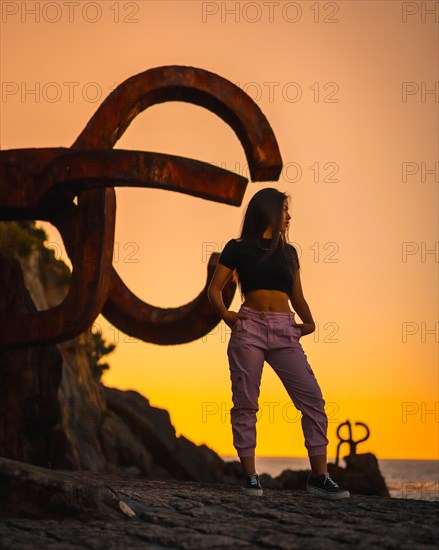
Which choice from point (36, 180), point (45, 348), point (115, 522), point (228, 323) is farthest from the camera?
point (45, 348)

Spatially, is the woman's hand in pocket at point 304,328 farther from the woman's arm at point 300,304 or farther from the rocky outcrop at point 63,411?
the rocky outcrop at point 63,411

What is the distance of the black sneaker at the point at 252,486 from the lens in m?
6.04

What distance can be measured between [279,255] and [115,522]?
7.35 feet

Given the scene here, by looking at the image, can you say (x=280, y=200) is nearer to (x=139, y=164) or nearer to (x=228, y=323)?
(x=228, y=323)

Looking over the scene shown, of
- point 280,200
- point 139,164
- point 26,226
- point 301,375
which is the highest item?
point 26,226

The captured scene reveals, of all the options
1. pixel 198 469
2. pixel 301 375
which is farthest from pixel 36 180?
pixel 198 469

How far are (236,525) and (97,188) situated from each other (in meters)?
5.08

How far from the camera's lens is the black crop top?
614cm

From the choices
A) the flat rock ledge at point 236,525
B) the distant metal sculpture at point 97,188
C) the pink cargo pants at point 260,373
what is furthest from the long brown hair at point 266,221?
the distant metal sculpture at point 97,188

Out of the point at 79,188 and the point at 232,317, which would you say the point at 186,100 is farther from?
the point at 232,317

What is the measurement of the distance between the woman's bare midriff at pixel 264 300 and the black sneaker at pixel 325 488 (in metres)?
Result: 1.16

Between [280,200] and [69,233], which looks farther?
[69,233]

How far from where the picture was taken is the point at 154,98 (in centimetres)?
980

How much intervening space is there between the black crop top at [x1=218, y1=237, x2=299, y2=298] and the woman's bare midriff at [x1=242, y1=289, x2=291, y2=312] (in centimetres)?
3
